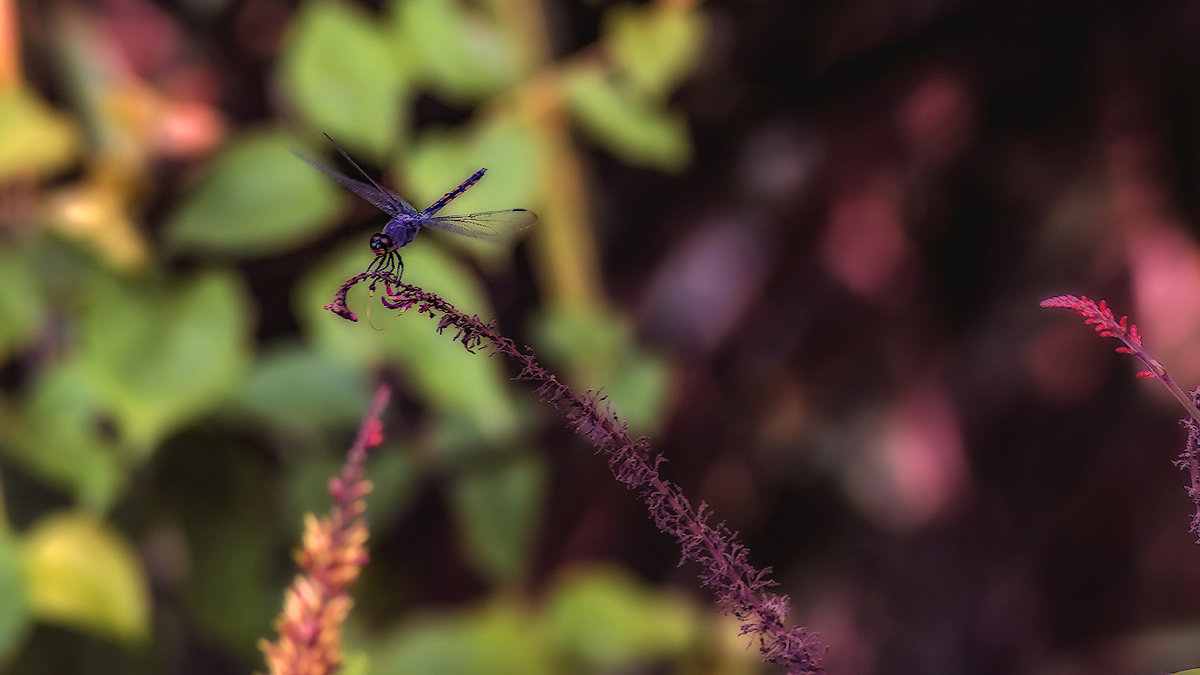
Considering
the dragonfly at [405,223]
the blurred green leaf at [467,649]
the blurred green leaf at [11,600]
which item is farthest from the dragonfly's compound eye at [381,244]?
the blurred green leaf at [467,649]

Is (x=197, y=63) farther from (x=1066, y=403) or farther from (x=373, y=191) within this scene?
(x=1066, y=403)

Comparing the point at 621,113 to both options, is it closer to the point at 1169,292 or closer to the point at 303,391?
the point at 303,391

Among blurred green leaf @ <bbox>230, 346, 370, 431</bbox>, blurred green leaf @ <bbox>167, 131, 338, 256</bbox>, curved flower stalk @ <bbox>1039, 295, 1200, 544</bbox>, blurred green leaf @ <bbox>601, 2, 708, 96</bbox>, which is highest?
blurred green leaf @ <bbox>601, 2, 708, 96</bbox>

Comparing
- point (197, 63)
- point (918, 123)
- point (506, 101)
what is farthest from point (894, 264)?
point (197, 63)

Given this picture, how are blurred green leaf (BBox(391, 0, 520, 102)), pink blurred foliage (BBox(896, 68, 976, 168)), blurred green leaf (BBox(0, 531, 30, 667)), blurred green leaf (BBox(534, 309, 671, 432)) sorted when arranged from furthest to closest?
pink blurred foliage (BBox(896, 68, 976, 168)) < blurred green leaf (BBox(534, 309, 671, 432)) < blurred green leaf (BBox(391, 0, 520, 102)) < blurred green leaf (BBox(0, 531, 30, 667))

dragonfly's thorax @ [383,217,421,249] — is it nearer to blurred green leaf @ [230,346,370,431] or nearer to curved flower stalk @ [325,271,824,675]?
curved flower stalk @ [325,271,824,675]

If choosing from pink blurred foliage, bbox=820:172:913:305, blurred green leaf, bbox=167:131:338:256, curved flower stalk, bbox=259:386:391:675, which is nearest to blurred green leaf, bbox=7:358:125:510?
blurred green leaf, bbox=167:131:338:256

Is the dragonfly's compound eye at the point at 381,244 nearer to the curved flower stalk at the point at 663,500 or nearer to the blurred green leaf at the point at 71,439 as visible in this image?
the curved flower stalk at the point at 663,500
